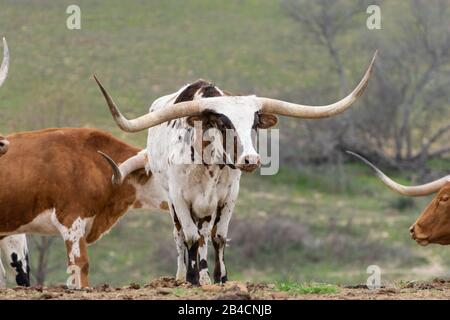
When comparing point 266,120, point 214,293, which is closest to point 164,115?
point 266,120

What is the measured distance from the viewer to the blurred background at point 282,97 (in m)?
36.2

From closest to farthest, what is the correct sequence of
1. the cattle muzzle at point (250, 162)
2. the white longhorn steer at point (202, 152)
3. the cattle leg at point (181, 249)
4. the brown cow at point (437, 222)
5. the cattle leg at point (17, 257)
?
the cattle muzzle at point (250, 162) < the white longhorn steer at point (202, 152) < the brown cow at point (437, 222) < the cattle leg at point (181, 249) < the cattle leg at point (17, 257)

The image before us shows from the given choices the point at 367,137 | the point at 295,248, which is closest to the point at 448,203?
the point at 295,248

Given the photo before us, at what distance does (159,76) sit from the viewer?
55562 mm

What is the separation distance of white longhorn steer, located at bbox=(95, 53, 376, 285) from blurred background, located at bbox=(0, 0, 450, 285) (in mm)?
15468

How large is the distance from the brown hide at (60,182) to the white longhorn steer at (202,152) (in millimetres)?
1399

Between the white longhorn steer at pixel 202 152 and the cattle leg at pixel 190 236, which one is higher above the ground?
the white longhorn steer at pixel 202 152

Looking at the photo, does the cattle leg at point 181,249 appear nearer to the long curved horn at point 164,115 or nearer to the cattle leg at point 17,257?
the long curved horn at point 164,115

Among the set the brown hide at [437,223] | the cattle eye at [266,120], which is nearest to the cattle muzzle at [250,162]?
the cattle eye at [266,120]

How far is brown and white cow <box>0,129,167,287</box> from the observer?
1697 cm

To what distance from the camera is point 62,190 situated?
16984 mm

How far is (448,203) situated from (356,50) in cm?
4392

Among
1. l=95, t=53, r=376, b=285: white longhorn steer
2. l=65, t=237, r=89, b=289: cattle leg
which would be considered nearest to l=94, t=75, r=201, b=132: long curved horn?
l=95, t=53, r=376, b=285: white longhorn steer
